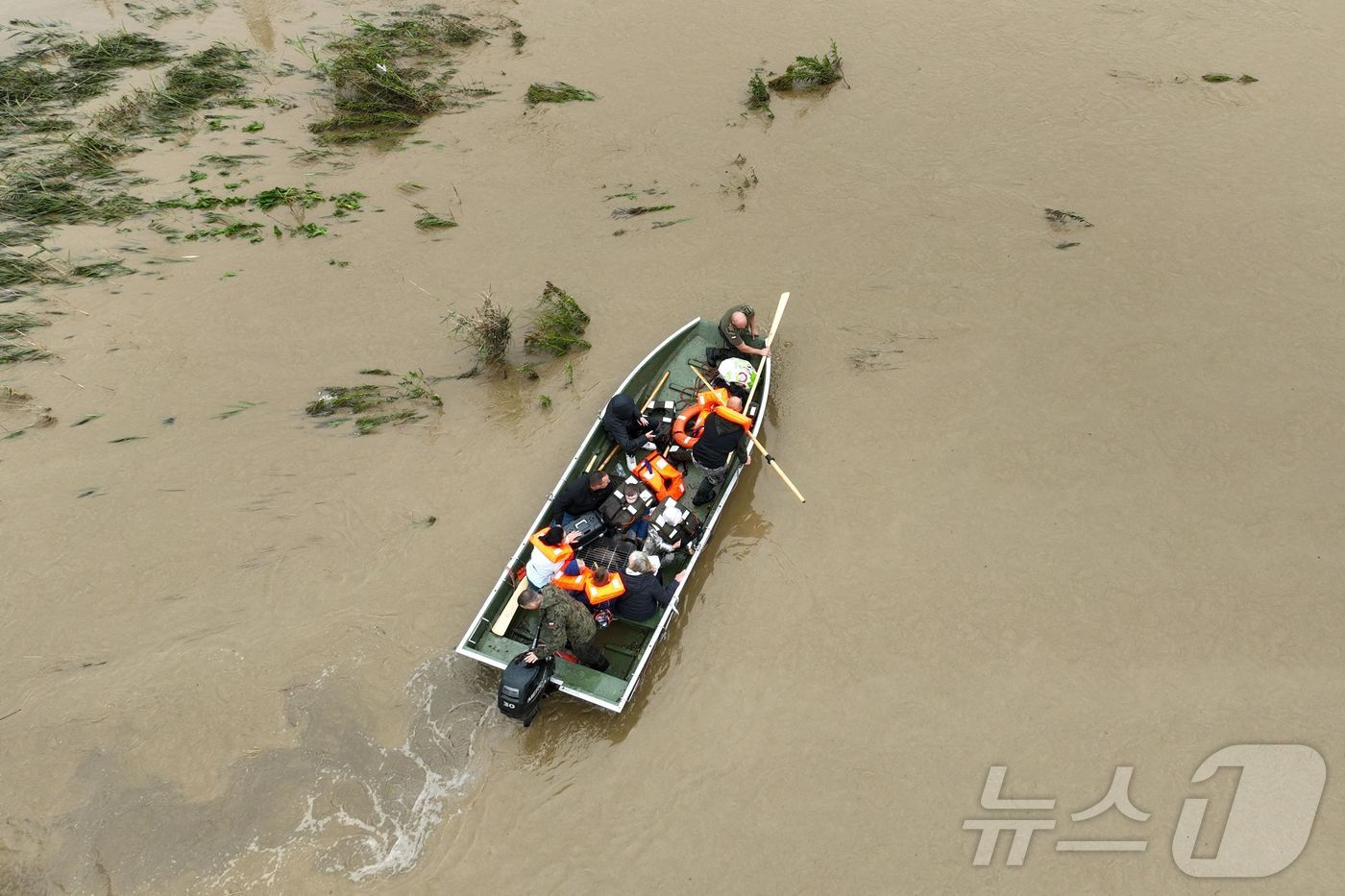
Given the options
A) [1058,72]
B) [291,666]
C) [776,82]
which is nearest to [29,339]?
[291,666]

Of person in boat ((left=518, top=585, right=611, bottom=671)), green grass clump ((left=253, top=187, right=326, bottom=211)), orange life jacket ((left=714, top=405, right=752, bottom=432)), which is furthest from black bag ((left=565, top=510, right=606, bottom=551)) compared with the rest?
green grass clump ((left=253, top=187, right=326, bottom=211))

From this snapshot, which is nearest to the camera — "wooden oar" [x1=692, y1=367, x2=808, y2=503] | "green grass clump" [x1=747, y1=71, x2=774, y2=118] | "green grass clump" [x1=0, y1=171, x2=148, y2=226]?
"wooden oar" [x1=692, y1=367, x2=808, y2=503]

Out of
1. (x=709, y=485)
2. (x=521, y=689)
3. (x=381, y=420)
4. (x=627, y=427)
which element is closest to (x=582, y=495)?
(x=627, y=427)

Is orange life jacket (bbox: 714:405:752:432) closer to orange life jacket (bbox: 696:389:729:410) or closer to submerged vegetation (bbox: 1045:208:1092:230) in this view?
orange life jacket (bbox: 696:389:729:410)

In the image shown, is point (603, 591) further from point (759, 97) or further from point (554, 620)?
point (759, 97)

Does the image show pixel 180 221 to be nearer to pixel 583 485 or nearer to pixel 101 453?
pixel 101 453
